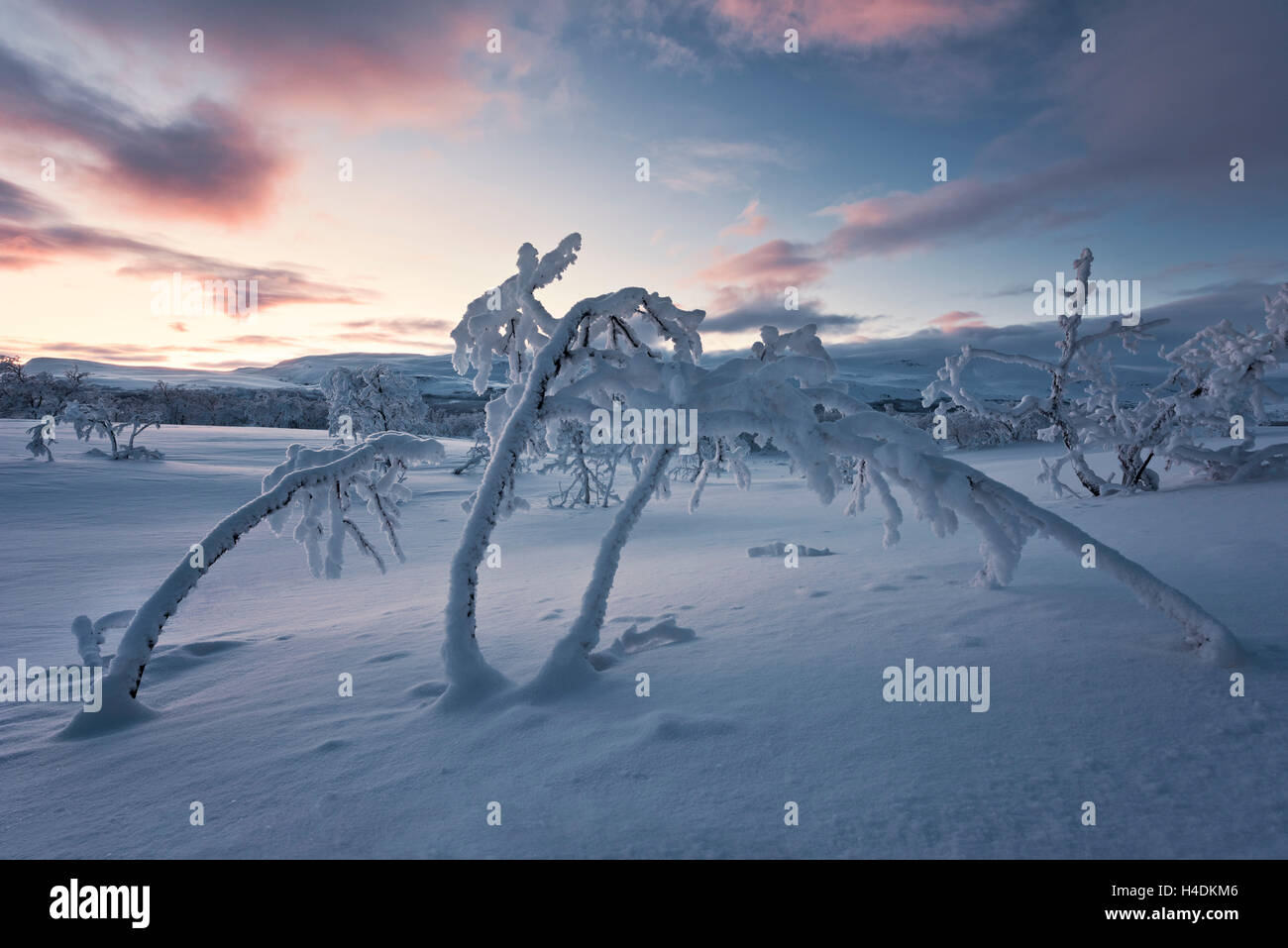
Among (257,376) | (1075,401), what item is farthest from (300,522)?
(257,376)

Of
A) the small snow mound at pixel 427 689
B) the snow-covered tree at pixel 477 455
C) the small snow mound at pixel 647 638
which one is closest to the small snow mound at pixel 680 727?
the small snow mound at pixel 647 638

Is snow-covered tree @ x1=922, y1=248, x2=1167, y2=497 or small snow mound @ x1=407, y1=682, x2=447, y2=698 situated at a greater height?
snow-covered tree @ x1=922, y1=248, x2=1167, y2=497

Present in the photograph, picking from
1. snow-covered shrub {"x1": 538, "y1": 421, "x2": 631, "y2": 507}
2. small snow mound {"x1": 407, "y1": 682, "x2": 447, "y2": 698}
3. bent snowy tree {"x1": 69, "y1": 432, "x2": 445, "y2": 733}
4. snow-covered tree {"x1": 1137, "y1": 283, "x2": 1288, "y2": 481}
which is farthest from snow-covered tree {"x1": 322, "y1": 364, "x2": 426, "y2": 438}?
snow-covered tree {"x1": 1137, "y1": 283, "x2": 1288, "y2": 481}

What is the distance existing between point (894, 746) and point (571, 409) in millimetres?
2142

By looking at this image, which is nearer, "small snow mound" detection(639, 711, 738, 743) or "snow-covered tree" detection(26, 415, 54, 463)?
"small snow mound" detection(639, 711, 738, 743)

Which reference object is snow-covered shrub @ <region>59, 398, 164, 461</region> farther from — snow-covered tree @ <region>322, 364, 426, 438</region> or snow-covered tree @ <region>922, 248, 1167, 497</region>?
snow-covered tree @ <region>922, 248, 1167, 497</region>

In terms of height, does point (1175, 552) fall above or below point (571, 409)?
Answer: below

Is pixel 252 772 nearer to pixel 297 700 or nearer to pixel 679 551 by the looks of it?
pixel 297 700

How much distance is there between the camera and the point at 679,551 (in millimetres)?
8555

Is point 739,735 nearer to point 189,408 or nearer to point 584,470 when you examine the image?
point 584,470

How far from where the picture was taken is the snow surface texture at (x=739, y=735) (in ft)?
6.05

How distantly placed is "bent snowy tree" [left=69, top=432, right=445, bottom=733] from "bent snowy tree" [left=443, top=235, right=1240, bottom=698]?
89cm

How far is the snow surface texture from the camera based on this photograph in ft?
6.05

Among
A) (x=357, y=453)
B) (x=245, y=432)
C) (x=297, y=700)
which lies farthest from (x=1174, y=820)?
→ (x=245, y=432)
